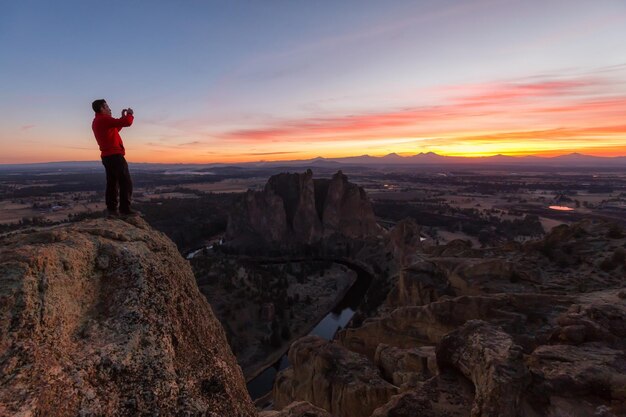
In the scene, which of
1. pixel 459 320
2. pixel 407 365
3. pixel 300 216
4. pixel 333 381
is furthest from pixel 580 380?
pixel 300 216

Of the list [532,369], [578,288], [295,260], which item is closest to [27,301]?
[532,369]

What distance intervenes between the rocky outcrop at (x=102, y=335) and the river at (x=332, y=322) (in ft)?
96.9

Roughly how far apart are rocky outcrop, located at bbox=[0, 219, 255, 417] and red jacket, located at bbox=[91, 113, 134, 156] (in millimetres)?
1681

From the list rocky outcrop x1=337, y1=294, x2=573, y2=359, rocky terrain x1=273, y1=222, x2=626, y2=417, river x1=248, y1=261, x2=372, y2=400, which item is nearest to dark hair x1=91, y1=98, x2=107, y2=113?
rocky terrain x1=273, y1=222, x2=626, y2=417

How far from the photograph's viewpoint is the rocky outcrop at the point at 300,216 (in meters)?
78.1

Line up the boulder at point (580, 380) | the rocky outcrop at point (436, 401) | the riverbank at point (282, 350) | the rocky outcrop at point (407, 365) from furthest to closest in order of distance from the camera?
the riverbank at point (282, 350) < the rocky outcrop at point (407, 365) < the rocky outcrop at point (436, 401) < the boulder at point (580, 380)

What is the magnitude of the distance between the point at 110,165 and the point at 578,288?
17.7 m

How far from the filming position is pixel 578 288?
15.2 m

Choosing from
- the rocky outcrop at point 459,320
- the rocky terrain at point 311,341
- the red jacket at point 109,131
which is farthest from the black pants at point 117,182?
the rocky outcrop at point 459,320

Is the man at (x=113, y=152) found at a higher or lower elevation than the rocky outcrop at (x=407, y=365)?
higher

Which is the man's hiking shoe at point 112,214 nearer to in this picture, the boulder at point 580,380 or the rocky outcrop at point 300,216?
the boulder at point 580,380

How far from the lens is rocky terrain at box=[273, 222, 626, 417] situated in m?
6.97

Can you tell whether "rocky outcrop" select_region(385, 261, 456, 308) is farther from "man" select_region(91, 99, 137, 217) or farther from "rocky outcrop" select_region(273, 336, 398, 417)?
"man" select_region(91, 99, 137, 217)

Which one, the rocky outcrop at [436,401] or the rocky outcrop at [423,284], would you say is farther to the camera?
the rocky outcrop at [423,284]
